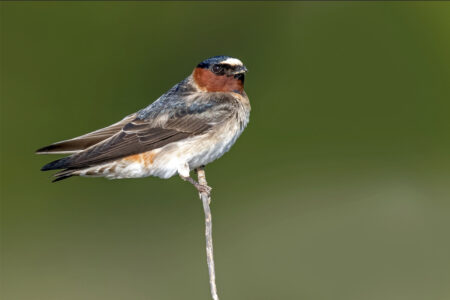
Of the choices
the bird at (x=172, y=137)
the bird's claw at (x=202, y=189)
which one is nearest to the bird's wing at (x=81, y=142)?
the bird at (x=172, y=137)

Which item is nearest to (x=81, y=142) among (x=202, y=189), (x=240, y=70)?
(x=202, y=189)

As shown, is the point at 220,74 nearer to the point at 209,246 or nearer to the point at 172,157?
the point at 172,157

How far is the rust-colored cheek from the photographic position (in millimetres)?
4410

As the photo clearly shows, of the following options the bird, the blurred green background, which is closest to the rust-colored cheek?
the bird

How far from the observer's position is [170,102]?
436cm

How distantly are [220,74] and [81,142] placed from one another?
86 cm

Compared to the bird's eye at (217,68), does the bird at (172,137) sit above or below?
below

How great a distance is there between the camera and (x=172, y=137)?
4.22m

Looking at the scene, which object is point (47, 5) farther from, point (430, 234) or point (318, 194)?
point (430, 234)

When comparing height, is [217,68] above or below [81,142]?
above

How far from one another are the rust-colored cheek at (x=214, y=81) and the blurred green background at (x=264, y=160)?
2.20m

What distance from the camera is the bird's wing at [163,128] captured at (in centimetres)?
409

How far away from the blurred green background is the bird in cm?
215

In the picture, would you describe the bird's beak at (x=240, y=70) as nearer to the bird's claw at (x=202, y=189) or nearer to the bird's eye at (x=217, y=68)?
the bird's eye at (x=217, y=68)
